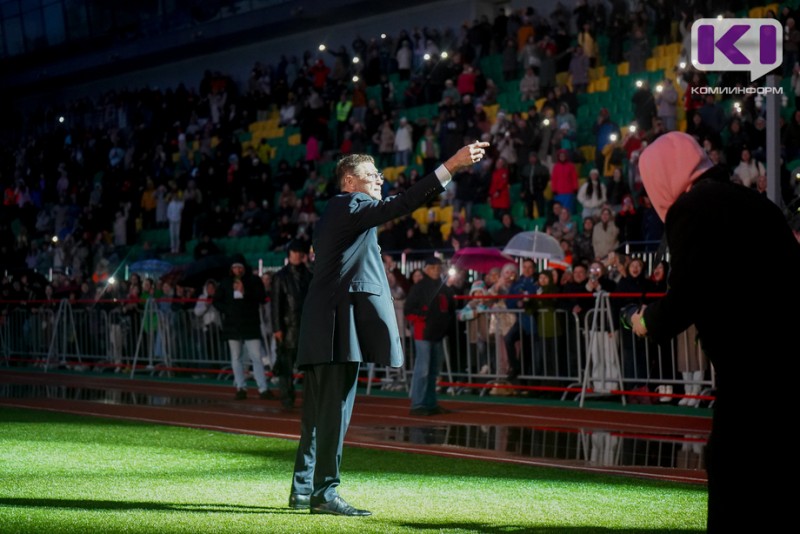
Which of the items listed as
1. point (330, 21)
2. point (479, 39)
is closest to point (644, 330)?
point (479, 39)

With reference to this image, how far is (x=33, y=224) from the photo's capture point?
41.7 m

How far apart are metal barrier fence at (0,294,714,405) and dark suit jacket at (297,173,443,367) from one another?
5855 mm

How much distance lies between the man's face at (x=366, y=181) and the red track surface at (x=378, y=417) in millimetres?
3626

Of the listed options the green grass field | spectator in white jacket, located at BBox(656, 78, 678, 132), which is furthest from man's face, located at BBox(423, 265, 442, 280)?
spectator in white jacket, located at BBox(656, 78, 678, 132)

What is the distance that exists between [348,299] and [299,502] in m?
1.39

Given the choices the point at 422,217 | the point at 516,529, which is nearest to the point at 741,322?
the point at 516,529

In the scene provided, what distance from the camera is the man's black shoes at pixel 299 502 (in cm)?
827

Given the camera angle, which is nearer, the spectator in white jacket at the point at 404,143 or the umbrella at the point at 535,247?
the umbrella at the point at 535,247

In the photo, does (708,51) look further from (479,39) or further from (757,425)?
(479,39)

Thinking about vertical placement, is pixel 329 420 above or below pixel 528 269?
below

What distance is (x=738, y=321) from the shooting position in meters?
4.49

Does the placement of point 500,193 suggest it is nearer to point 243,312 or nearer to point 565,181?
point 565,181

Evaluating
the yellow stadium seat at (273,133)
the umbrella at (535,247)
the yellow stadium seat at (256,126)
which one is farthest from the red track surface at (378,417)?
the yellow stadium seat at (256,126)

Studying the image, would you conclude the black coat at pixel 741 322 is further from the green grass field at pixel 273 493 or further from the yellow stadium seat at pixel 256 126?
the yellow stadium seat at pixel 256 126
